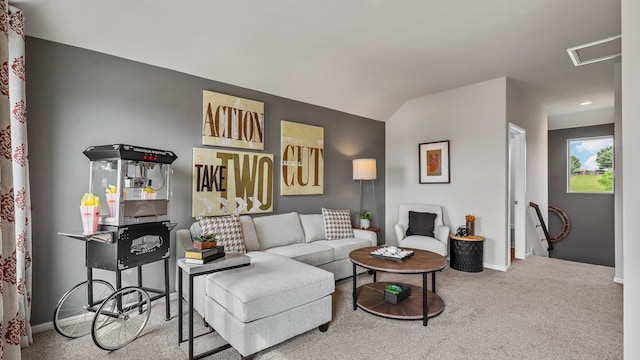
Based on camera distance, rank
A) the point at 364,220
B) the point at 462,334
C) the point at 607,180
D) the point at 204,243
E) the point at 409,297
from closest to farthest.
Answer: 1. the point at 204,243
2. the point at 462,334
3. the point at 409,297
4. the point at 364,220
5. the point at 607,180

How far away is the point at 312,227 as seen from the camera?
4.07 metres

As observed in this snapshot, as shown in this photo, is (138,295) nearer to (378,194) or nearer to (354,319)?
(354,319)

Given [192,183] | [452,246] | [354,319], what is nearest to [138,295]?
[192,183]

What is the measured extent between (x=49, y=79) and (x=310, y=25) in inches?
90.3

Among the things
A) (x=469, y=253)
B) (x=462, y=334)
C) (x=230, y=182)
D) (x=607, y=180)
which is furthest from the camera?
(x=607, y=180)

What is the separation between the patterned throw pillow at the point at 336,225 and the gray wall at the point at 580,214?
17.3 ft

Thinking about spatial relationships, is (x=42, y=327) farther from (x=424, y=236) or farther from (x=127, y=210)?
(x=424, y=236)

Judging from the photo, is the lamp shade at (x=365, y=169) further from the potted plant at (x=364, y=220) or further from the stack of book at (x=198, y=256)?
the stack of book at (x=198, y=256)

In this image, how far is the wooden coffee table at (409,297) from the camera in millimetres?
2560

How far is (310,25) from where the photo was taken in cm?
285

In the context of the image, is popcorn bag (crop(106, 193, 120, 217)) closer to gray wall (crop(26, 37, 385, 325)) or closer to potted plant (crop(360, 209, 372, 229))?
gray wall (crop(26, 37, 385, 325))

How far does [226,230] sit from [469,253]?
124 inches

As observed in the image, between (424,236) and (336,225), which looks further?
(424,236)

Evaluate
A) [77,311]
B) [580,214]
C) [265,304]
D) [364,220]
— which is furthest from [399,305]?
[580,214]
